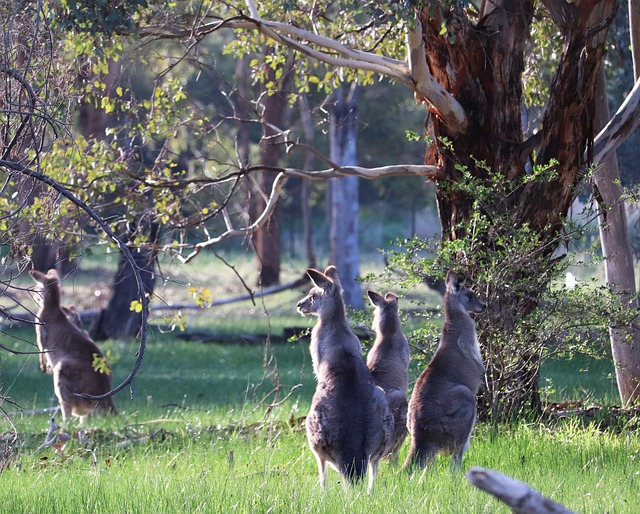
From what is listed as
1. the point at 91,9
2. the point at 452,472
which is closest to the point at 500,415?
the point at 452,472

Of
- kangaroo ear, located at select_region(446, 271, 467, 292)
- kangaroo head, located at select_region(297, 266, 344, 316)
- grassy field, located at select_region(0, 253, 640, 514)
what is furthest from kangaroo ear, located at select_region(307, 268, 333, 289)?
grassy field, located at select_region(0, 253, 640, 514)

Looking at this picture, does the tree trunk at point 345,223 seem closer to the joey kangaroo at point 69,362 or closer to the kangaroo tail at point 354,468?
the joey kangaroo at point 69,362

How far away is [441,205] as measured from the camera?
10.9 metres

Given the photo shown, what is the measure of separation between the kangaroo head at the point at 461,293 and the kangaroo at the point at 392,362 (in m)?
0.70

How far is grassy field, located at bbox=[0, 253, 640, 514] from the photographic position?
6535 mm

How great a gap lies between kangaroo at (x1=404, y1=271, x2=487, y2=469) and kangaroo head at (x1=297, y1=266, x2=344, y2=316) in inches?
39.3

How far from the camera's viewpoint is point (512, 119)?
10.7 m

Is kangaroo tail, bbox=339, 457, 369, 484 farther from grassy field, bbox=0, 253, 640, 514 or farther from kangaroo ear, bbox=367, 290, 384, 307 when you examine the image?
kangaroo ear, bbox=367, 290, 384, 307

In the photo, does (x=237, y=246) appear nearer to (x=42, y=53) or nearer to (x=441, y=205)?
(x=441, y=205)

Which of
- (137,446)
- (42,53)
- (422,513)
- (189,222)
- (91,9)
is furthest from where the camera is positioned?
(189,222)

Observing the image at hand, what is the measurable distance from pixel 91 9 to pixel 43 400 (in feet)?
26.3

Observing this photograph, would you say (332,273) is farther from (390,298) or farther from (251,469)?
(251,469)

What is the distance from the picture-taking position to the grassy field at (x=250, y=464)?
6.54 meters

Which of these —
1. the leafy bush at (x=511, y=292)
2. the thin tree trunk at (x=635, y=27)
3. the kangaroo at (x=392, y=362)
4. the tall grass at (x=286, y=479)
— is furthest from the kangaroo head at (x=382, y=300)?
the thin tree trunk at (x=635, y=27)
